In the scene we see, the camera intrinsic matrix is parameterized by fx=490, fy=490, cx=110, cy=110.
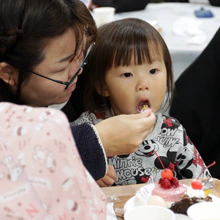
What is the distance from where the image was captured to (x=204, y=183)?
1531mm

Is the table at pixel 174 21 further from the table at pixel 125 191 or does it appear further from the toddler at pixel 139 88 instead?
the table at pixel 125 191

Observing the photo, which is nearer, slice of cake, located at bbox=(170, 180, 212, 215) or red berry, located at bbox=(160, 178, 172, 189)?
slice of cake, located at bbox=(170, 180, 212, 215)

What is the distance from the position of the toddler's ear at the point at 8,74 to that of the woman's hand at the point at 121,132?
1.02 feet

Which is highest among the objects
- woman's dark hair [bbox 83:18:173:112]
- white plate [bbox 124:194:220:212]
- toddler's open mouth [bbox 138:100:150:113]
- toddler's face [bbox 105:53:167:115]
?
woman's dark hair [bbox 83:18:173:112]

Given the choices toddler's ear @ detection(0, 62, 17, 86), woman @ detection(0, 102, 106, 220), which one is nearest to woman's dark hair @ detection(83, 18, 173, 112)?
toddler's ear @ detection(0, 62, 17, 86)

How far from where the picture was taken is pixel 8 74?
1.52 metres

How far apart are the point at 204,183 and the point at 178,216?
0.24m

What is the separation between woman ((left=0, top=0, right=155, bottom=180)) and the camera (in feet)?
4.41

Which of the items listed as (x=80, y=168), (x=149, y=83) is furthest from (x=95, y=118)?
(x=80, y=168)

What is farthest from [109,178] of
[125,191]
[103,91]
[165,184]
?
[103,91]

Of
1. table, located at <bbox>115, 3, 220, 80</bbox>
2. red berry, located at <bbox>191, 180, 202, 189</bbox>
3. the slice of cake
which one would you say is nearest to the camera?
the slice of cake

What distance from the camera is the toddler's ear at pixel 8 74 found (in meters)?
1.49

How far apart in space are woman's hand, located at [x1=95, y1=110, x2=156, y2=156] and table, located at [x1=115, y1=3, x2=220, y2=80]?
5.07 ft

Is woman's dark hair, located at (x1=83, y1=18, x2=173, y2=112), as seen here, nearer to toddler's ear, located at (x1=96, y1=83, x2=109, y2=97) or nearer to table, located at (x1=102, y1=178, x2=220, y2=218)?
toddler's ear, located at (x1=96, y1=83, x2=109, y2=97)
